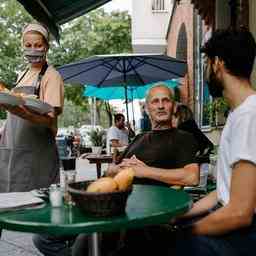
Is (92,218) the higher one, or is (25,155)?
(25,155)

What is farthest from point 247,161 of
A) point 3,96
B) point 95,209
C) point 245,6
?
point 245,6

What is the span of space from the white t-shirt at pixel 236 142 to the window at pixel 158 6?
21708mm

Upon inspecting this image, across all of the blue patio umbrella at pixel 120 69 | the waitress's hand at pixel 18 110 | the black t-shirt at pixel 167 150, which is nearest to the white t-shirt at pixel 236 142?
the black t-shirt at pixel 167 150

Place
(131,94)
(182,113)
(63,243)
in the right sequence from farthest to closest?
(131,94) < (182,113) < (63,243)

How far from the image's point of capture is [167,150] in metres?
3.56

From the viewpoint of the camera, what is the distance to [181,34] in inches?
679

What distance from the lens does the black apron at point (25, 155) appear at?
330 cm

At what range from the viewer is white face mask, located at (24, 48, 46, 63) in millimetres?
3309

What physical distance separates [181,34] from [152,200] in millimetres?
15320

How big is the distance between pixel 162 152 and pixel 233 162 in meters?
1.39

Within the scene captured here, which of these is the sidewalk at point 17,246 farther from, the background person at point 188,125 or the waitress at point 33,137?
the background person at point 188,125

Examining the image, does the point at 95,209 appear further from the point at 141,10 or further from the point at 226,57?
the point at 141,10

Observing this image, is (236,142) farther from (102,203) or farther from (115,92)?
(115,92)

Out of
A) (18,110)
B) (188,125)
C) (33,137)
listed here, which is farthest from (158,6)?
(18,110)
